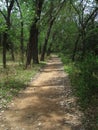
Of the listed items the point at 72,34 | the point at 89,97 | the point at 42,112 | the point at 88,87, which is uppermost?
the point at 72,34

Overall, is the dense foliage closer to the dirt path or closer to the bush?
the bush

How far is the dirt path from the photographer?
8.88 m

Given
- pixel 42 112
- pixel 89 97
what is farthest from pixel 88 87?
pixel 42 112

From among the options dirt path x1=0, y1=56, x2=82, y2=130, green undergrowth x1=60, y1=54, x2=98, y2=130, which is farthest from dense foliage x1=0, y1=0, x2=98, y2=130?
dirt path x1=0, y1=56, x2=82, y2=130

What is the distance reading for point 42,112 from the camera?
33.8 ft

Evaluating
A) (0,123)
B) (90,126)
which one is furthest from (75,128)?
(0,123)

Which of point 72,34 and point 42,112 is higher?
point 72,34

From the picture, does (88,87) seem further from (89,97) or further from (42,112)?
(42,112)

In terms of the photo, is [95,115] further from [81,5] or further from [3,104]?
[81,5]

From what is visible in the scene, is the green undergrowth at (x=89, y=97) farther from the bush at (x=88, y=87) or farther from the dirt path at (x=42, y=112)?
the dirt path at (x=42, y=112)

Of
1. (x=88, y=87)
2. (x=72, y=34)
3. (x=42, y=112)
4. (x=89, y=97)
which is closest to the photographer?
(x=42, y=112)

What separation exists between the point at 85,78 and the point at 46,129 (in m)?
5.80

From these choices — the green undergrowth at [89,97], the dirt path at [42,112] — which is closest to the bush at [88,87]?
the green undergrowth at [89,97]

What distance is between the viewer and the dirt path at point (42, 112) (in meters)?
8.88
